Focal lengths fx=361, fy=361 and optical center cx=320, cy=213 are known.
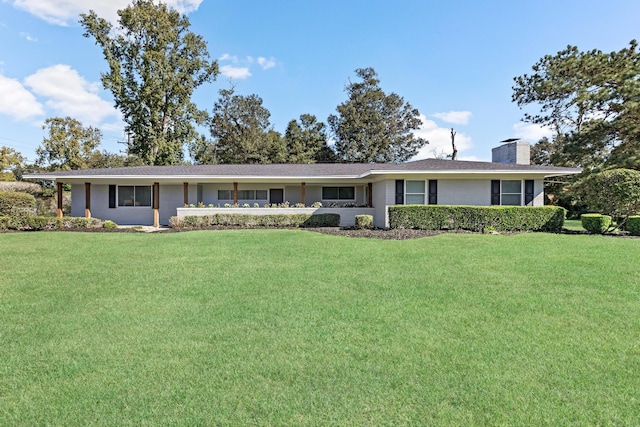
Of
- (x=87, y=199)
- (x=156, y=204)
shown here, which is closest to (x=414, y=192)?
(x=156, y=204)

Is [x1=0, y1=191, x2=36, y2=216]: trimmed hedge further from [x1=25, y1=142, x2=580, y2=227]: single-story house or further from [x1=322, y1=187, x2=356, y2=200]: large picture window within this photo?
[x1=322, y1=187, x2=356, y2=200]: large picture window

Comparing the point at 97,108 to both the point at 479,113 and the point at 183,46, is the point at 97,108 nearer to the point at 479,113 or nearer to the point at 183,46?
the point at 183,46

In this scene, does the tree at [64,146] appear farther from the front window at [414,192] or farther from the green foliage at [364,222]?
the front window at [414,192]

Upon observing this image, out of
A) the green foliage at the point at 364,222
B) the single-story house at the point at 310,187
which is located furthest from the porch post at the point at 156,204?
the green foliage at the point at 364,222

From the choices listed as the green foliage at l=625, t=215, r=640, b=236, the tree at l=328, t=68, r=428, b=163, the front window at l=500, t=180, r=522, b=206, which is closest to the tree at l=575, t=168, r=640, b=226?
the green foliage at l=625, t=215, r=640, b=236

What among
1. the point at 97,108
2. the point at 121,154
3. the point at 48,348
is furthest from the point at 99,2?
the point at 48,348

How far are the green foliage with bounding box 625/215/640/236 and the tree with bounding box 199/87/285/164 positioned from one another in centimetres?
3018

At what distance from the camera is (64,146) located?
40.8 metres

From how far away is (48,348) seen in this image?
404cm

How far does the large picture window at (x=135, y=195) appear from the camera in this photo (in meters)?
19.6

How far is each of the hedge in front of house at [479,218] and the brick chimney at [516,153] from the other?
4.24 metres

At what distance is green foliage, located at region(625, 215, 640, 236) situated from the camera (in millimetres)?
13156

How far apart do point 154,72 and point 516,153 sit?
27.3 meters

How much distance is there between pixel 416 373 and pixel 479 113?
2378 cm
